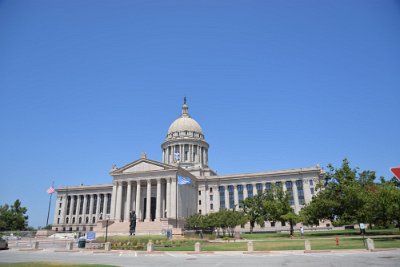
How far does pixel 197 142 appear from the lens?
11031 cm

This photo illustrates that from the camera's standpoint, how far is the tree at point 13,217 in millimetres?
98088

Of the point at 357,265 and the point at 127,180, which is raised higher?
the point at 127,180

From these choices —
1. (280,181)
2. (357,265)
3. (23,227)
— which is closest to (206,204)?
(280,181)

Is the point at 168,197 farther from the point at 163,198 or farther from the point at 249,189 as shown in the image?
the point at 249,189

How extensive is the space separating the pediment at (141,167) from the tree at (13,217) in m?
43.8

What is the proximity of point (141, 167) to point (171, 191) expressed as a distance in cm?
1180

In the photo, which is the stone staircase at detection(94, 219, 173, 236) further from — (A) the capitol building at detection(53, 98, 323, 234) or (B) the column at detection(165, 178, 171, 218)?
(B) the column at detection(165, 178, 171, 218)

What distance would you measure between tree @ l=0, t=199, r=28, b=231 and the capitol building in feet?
36.6

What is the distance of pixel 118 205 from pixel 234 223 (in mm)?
34148

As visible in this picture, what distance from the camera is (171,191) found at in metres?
77.9

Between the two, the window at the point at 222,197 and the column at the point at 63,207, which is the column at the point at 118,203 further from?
the column at the point at 63,207

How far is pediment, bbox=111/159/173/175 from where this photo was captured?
81900 mm

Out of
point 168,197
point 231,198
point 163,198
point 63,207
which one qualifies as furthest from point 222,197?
point 63,207

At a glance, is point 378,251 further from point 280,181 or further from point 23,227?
point 23,227
